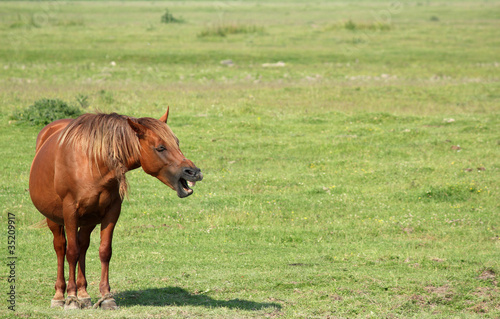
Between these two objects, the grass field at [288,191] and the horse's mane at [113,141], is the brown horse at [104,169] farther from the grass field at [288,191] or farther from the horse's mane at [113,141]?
the grass field at [288,191]

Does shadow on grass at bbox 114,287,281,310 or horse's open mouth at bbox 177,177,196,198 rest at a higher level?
horse's open mouth at bbox 177,177,196,198

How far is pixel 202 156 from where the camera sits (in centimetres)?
1692

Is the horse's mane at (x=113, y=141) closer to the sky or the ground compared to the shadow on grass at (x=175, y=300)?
closer to the sky

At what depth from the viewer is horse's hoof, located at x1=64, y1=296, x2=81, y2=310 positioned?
23.4ft

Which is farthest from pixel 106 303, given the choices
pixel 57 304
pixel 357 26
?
pixel 357 26

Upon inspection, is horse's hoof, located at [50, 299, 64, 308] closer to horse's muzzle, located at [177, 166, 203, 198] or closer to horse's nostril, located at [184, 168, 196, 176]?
horse's muzzle, located at [177, 166, 203, 198]

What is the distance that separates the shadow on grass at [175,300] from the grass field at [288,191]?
28 mm

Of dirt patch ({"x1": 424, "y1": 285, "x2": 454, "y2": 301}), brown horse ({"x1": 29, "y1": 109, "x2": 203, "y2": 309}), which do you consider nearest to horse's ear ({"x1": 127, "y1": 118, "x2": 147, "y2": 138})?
brown horse ({"x1": 29, "y1": 109, "x2": 203, "y2": 309})

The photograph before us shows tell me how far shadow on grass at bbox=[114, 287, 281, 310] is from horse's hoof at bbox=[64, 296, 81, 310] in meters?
0.78

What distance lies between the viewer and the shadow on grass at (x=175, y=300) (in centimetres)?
801

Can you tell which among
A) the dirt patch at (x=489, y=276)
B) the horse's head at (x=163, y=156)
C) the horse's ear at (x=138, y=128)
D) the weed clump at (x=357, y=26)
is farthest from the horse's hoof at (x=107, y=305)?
the weed clump at (x=357, y=26)

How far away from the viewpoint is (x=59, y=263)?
764 centimetres

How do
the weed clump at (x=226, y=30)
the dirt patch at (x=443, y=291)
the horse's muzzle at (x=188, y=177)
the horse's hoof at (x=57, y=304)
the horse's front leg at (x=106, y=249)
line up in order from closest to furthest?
the horse's muzzle at (x=188, y=177) < the horse's front leg at (x=106, y=249) < the horse's hoof at (x=57, y=304) < the dirt patch at (x=443, y=291) < the weed clump at (x=226, y=30)

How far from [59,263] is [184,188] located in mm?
2035
